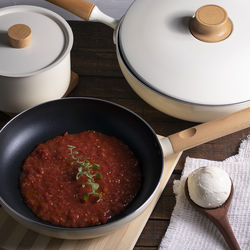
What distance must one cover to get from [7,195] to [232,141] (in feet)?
2.17

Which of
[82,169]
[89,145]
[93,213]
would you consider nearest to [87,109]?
[89,145]

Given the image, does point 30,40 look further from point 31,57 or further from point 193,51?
point 193,51

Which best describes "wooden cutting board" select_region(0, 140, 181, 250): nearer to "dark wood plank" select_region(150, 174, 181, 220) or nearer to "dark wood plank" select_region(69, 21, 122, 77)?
"dark wood plank" select_region(150, 174, 181, 220)

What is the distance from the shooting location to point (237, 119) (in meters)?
1.37

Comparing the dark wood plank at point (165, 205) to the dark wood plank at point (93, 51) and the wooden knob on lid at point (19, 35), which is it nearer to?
the dark wood plank at point (93, 51)

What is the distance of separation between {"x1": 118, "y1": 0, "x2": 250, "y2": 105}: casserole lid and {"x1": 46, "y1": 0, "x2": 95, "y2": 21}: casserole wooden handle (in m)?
0.15

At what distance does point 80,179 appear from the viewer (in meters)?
1.28

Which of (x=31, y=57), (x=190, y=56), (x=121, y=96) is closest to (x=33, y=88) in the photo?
(x=31, y=57)

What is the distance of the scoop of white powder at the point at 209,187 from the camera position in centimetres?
130

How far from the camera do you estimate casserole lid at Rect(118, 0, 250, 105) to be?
4.21 feet

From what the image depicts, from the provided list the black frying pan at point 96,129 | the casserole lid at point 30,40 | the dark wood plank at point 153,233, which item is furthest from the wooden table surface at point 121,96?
the casserole lid at point 30,40

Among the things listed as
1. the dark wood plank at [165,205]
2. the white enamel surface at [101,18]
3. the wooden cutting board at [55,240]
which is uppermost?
the white enamel surface at [101,18]

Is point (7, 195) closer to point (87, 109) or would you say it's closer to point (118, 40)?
point (87, 109)

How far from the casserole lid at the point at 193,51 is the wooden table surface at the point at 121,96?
10.1 inches
